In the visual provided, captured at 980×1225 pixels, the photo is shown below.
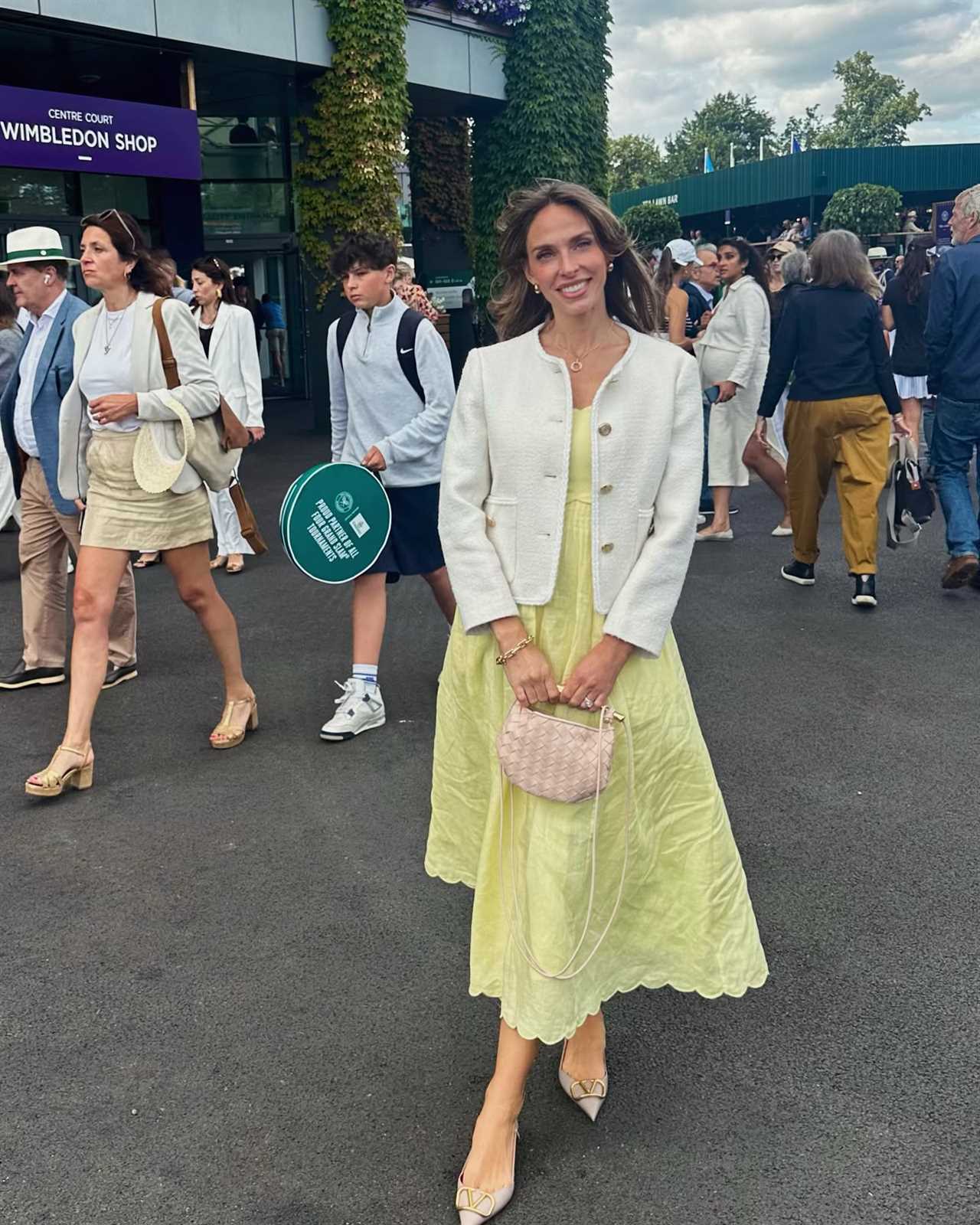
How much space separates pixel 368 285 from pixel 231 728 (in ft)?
6.30

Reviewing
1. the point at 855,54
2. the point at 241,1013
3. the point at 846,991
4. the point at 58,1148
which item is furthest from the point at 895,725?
the point at 855,54

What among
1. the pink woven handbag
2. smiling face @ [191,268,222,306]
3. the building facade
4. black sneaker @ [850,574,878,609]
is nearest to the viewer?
the pink woven handbag

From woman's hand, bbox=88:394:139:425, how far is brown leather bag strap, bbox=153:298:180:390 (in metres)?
0.19

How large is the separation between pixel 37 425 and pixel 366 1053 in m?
3.53

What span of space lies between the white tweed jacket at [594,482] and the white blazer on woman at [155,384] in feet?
8.16

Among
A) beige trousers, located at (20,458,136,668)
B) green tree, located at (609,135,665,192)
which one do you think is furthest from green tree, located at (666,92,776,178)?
beige trousers, located at (20,458,136,668)

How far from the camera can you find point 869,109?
118 metres

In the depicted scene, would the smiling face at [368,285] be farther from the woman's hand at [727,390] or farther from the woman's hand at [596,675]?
the woman's hand at [727,390]

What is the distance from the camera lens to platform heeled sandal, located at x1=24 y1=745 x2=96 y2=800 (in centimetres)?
458

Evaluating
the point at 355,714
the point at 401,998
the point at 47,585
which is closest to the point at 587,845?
the point at 401,998

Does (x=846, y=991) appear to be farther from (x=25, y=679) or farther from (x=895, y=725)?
(x=25, y=679)

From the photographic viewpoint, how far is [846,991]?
3.21m

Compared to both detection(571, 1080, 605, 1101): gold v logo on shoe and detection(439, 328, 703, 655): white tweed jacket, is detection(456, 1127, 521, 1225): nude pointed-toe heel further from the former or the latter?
detection(439, 328, 703, 655): white tweed jacket

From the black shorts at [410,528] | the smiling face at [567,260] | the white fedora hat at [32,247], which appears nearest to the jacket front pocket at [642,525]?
the smiling face at [567,260]
